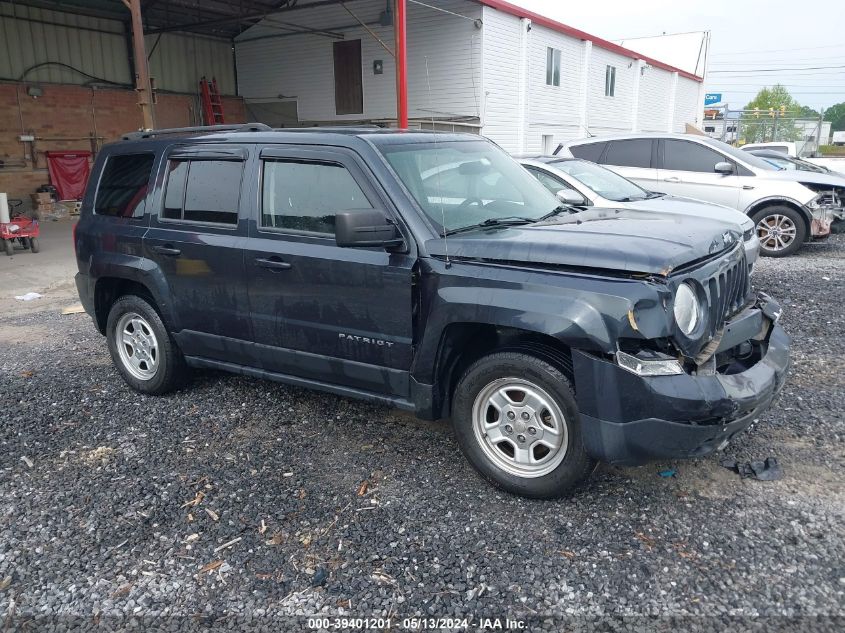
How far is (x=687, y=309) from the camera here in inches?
124

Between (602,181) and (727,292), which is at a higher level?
(602,181)

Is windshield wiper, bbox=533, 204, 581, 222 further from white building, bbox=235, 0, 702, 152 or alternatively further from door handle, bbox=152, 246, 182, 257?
white building, bbox=235, 0, 702, 152

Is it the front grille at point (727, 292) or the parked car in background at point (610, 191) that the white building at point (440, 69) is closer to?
the parked car in background at point (610, 191)

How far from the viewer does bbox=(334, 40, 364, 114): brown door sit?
22328mm

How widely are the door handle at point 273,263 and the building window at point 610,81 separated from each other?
85.7 feet

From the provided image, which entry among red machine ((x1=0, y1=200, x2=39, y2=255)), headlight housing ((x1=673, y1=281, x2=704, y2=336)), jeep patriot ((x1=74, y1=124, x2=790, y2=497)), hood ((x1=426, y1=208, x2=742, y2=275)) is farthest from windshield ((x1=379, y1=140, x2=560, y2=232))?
red machine ((x1=0, y1=200, x2=39, y2=255))

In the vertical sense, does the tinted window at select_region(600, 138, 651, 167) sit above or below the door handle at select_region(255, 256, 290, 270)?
above

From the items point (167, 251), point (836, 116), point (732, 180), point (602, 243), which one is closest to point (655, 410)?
point (602, 243)

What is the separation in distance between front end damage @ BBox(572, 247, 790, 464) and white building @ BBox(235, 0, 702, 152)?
1593 centimetres

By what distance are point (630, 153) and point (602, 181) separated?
104 inches

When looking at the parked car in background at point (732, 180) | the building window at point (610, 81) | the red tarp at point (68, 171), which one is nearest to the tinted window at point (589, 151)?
the parked car in background at point (732, 180)

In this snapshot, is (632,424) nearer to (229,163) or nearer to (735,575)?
(735,575)

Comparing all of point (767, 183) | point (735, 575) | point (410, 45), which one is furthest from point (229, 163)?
point (410, 45)

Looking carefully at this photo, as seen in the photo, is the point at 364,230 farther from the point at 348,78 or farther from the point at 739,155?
the point at 348,78
